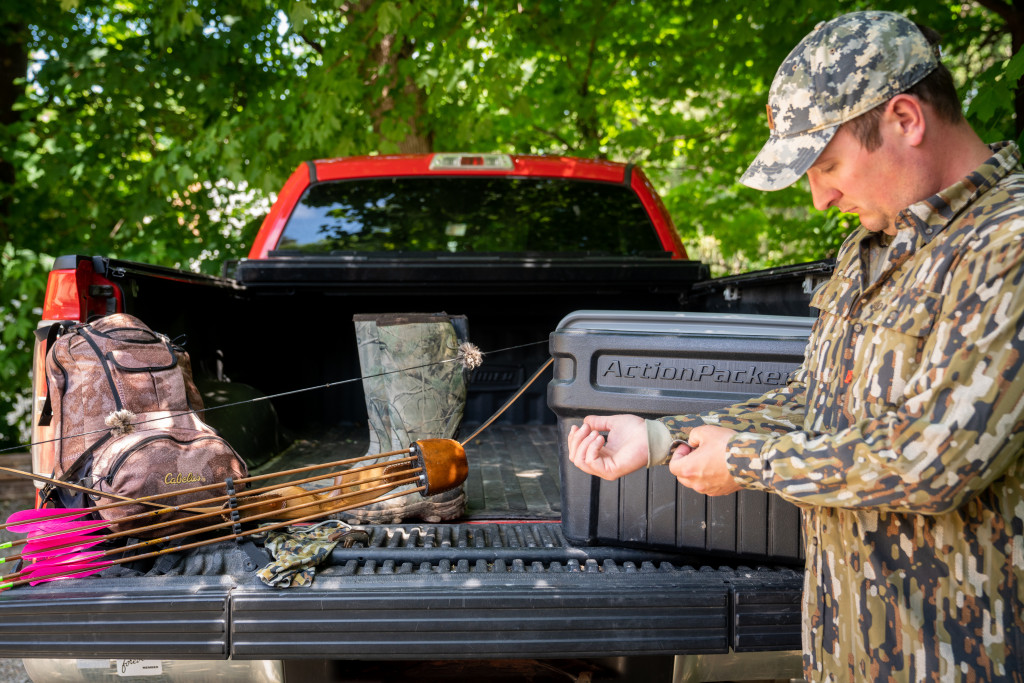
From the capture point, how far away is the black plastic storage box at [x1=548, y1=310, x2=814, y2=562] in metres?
2.14

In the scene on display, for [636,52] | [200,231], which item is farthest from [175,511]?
[636,52]

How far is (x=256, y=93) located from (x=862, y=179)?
274 inches

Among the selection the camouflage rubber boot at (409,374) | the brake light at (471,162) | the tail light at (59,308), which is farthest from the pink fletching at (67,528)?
the brake light at (471,162)

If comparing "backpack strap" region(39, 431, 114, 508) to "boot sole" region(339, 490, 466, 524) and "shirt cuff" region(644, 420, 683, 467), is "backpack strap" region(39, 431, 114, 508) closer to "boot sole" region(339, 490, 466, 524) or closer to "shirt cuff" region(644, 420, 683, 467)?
"boot sole" region(339, 490, 466, 524)

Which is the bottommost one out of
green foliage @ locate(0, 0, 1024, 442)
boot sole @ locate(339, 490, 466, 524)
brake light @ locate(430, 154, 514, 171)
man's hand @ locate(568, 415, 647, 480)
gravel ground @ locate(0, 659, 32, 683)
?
gravel ground @ locate(0, 659, 32, 683)

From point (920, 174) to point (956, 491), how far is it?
1.72ft

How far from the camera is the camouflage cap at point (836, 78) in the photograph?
1324 millimetres

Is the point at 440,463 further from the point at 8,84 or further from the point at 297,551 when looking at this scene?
the point at 8,84

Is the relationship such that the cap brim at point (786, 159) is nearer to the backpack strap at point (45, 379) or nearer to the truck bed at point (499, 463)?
the truck bed at point (499, 463)

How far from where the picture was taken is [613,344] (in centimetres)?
219

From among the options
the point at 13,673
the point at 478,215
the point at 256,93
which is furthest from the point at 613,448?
the point at 256,93

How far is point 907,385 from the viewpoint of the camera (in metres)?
1.26

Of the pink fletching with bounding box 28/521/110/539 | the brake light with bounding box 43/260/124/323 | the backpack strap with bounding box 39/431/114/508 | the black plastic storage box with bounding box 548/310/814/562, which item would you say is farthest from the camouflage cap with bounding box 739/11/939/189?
the brake light with bounding box 43/260/124/323

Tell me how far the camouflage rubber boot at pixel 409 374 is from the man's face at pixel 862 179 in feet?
5.37
